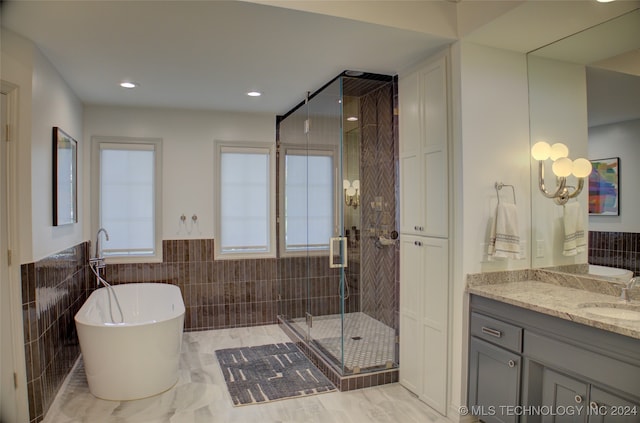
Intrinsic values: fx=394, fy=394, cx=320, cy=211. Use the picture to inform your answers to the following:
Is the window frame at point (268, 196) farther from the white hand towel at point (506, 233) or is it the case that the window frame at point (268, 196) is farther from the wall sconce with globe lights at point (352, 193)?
the white hand towel at point (506, 233)

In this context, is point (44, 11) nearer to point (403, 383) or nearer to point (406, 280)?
point (406, 280)

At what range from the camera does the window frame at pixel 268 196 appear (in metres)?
4.68

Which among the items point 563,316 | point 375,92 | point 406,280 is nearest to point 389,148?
point 375,92

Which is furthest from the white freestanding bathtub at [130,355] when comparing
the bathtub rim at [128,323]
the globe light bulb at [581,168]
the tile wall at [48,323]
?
the globe light bulb at [581,168]

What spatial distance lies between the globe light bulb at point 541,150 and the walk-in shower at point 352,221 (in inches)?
40.7

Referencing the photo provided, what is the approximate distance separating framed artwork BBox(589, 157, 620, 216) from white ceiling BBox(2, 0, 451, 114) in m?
1.28

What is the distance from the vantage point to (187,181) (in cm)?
459

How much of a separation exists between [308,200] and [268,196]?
3.41ft

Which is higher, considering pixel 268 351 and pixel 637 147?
pixel 637 147

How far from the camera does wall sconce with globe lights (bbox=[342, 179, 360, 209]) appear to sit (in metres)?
3.44

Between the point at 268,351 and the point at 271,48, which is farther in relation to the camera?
the point at 268,351

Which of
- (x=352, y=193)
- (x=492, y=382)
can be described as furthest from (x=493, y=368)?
(x=352, y=193)

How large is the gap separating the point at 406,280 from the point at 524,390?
1114mm

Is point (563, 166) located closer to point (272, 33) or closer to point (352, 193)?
point (352, 193)
